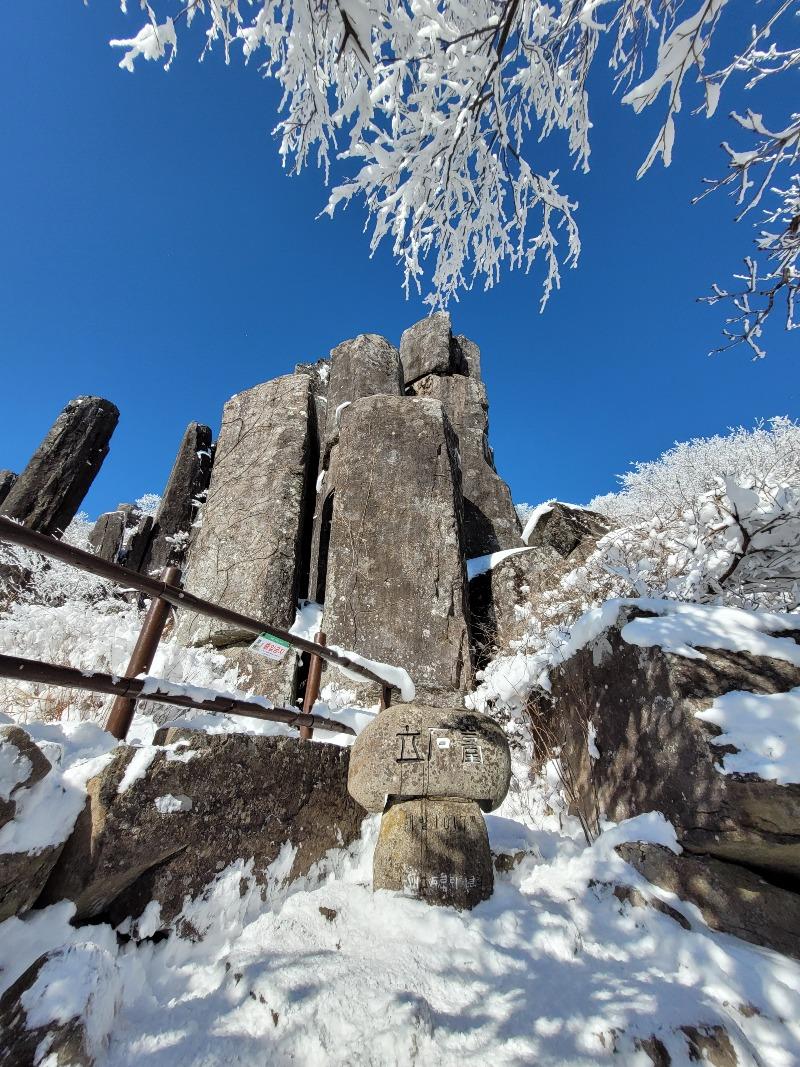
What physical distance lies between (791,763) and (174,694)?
2.68 metres

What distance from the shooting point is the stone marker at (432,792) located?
2.30 m

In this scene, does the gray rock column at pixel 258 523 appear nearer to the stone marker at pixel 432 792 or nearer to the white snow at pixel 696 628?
the stone marker at pixel 432 792

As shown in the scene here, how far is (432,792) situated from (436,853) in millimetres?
271

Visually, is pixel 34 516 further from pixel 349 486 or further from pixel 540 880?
pixel 540 880

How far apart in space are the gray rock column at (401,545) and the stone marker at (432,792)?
3.12 meters

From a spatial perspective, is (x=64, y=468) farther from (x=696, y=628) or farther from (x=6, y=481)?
(x=696, y=628)

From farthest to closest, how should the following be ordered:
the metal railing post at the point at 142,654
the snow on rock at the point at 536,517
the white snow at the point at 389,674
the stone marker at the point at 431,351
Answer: the stone marker at the point at 431,351
the snow on rock at the point at 536,517
the white snow at the point at 389,674
the metal railing post at the point at 142,654

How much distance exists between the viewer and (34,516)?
31.6ft

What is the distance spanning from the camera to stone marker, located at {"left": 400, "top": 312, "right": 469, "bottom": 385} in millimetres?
13094

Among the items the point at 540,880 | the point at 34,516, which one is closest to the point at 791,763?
the point at 540,880

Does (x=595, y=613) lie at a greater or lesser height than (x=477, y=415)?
lesser

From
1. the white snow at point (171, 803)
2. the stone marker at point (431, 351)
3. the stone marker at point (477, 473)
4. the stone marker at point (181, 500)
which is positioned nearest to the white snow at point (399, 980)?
the white snow at point (171, 803)

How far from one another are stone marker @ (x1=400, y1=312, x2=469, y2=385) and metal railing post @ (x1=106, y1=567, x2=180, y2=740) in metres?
11.8

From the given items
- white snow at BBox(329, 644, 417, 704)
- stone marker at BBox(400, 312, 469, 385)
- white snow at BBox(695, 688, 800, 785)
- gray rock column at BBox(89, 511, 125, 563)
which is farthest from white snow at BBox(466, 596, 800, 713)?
gray rock column at BBox(89, 511, 125, 563)
